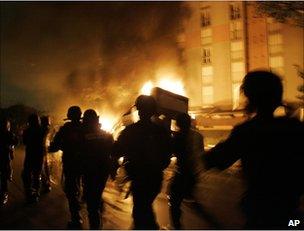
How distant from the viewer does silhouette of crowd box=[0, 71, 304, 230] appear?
6.57 ft

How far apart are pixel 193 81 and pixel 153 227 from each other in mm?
30074

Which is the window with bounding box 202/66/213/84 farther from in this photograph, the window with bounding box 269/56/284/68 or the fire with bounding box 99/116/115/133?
the fire with bounding box 99/116/115/133

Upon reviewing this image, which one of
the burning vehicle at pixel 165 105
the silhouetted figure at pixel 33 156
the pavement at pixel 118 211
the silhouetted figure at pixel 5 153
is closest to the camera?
the pavement at pixel 118 211

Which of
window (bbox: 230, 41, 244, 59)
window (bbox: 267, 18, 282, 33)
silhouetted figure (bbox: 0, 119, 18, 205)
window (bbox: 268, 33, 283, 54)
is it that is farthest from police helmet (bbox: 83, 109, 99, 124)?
window (bbox: 230, 41, 244, 59)

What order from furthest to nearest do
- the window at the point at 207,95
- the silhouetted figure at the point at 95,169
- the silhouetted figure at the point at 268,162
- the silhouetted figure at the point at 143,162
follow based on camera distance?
the window at the point at 207,95, the silhouetted figure at the point at 95,169, the silhouetted figure at the point at 143,162, the silhouetted figure at the point at 268,162

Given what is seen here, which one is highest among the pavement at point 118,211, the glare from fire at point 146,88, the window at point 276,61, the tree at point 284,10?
the tree at point 284,10

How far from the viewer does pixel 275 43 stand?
2923 centimetres

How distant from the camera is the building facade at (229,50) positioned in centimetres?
2869

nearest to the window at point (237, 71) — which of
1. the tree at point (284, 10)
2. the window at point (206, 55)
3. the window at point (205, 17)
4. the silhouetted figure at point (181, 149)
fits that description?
the window at point (206, 55)

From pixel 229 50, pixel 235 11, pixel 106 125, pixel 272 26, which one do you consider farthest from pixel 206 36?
pixel 106 125

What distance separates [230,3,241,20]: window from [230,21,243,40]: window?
48 cm

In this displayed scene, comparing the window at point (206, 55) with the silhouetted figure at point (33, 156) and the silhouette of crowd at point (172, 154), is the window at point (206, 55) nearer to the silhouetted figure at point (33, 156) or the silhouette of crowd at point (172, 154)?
the silhouette of crowd at point (172, 154)

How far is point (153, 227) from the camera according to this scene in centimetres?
346

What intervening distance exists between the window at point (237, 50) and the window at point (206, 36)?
2255mm
